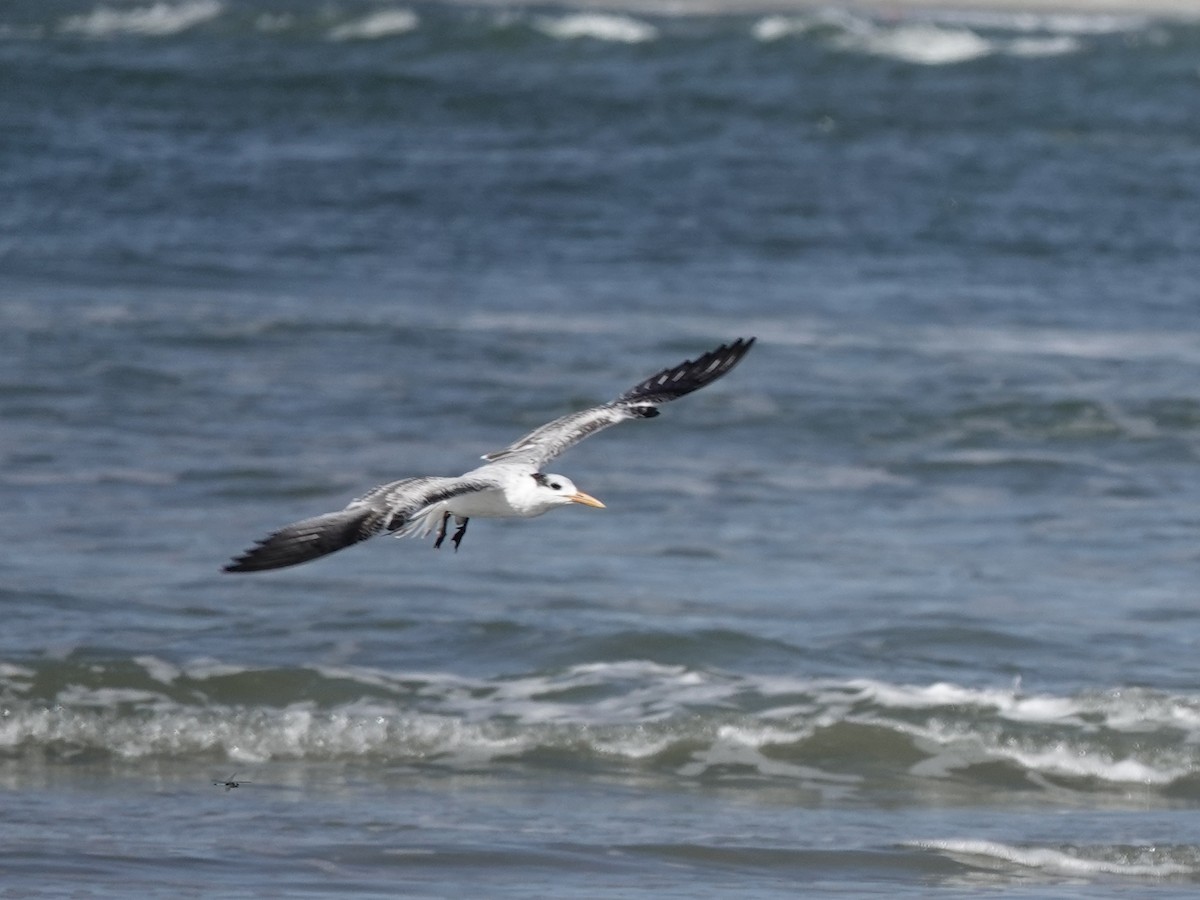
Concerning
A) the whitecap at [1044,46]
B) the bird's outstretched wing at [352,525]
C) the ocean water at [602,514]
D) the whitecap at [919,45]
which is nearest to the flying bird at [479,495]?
the bird's outstretched wing at [352,525]

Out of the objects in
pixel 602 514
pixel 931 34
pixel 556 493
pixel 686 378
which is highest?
pixel 931 34

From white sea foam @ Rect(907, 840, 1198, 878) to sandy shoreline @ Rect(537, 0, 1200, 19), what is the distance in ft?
132

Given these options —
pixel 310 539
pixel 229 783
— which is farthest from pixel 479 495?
pixel 229 783

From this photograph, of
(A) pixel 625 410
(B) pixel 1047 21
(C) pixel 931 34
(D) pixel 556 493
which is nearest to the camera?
(D) pixel 556 493

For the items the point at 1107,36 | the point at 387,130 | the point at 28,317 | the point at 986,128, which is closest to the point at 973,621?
the point at 28,317

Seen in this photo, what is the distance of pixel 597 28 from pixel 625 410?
3181 centimetres

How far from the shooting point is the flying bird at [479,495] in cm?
695

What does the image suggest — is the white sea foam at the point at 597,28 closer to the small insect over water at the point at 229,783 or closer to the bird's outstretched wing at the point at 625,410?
the bird's outstretched wing at the point at 625,410

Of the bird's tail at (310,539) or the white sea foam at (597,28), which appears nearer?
the bird's tail at (310,539)

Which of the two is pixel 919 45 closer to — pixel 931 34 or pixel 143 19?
pixel 931 34

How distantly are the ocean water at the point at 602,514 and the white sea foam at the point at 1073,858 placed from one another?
0.04 meters

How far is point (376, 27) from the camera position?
40750mm

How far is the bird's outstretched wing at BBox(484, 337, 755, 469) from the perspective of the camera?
919 centimetres

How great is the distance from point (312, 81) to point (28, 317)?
1557cm
